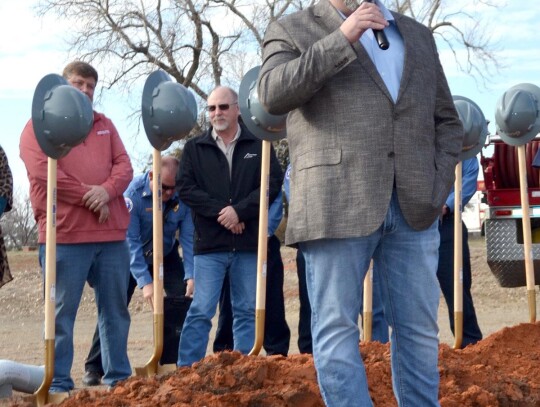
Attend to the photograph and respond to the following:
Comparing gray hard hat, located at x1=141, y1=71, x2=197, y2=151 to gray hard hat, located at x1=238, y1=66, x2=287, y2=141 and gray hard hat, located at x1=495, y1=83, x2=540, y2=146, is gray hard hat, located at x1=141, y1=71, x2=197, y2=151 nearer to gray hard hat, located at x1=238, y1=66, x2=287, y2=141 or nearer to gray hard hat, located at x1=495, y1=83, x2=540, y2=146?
gray hard hat, located at x1=238, y1=66, x2=287, y2=141

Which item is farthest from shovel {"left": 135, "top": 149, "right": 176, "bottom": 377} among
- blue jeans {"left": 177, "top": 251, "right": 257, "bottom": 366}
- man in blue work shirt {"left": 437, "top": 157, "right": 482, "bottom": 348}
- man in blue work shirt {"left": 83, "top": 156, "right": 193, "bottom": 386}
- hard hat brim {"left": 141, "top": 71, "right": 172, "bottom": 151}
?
man in blue work shirt {"left": 437, "top": 157, "right": 482, "bottom": 348}

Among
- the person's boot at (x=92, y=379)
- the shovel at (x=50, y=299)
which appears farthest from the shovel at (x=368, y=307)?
the shovel at (x=50, y=299)

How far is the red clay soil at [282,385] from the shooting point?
16.7 feet

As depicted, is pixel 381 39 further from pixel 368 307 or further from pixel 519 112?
pixel 519 112

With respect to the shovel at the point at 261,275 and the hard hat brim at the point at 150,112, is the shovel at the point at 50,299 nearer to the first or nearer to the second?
Answer: the hard hat brim at the point at 150,112

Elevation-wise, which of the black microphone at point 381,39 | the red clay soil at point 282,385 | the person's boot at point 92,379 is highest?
the black microphone at point 381,39

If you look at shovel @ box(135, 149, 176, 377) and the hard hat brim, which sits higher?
the hard hat brim

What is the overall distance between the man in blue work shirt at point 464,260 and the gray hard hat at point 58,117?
3.47 m

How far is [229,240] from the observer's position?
24.3 feet

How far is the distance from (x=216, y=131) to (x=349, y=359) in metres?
3.55

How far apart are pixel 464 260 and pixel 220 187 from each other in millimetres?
2289

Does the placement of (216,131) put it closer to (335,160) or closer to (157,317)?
(157,317)

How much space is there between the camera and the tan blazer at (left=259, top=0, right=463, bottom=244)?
14.2 ft

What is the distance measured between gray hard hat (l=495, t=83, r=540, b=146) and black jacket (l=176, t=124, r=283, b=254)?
68.3 inches
